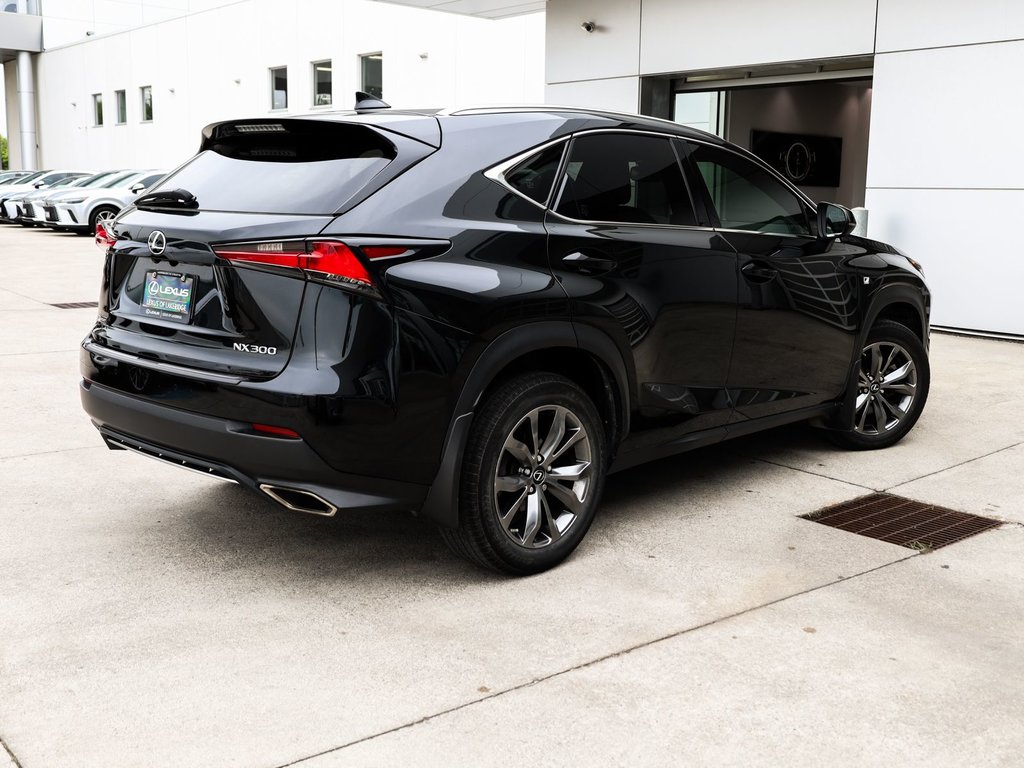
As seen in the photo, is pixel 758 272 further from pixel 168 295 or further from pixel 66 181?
pixel 66 181

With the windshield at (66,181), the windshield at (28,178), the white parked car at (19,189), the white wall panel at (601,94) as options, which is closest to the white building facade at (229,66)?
the windshield at (28,178)

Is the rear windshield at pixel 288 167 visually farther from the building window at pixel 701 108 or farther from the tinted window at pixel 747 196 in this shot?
the building window at pixel 701 108

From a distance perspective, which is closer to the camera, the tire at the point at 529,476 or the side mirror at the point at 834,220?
the tire at the point at 529,476

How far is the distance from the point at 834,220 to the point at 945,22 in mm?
6256

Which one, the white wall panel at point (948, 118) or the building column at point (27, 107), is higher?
the building column at point (27, 107)

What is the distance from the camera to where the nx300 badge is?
3.56m

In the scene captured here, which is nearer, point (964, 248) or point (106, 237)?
point (106, 237)

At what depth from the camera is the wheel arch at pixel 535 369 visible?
370cm

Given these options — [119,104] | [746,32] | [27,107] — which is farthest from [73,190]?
[27,107]

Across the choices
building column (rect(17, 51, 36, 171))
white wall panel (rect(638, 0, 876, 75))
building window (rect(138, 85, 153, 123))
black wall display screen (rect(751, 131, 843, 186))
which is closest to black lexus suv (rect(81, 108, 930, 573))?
white wall panel (rect(638, 0, 876, 75))

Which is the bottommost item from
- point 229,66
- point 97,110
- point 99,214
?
point 99,214

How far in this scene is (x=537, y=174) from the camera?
13.4 feet

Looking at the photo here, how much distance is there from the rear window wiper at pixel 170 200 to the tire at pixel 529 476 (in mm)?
1317

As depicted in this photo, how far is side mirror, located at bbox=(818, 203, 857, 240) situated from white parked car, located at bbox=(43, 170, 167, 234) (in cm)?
2144
